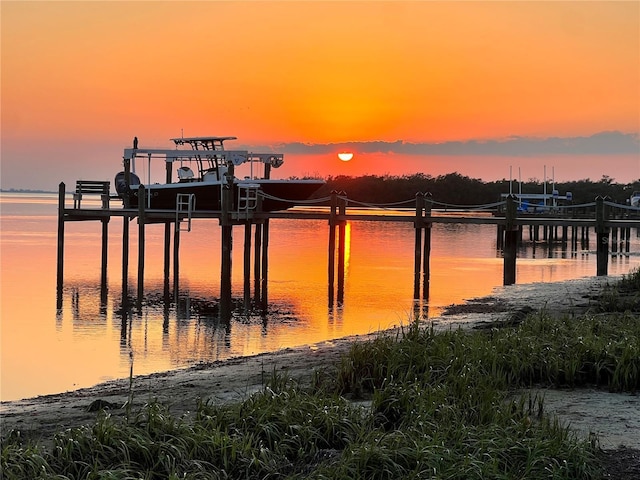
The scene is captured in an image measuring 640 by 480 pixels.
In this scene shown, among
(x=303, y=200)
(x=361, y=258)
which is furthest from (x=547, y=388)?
(x=361, y=258)

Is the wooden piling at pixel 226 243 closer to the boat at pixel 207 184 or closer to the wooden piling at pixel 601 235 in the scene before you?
the boat at pixel 207 184

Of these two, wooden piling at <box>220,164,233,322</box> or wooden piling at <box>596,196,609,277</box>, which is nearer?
wooden piling at <box>596,196,609,277</box>

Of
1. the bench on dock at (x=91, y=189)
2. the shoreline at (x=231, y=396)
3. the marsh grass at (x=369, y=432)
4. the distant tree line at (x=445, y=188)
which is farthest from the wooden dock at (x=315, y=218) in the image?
the distant tree line at (x=445, y=188)

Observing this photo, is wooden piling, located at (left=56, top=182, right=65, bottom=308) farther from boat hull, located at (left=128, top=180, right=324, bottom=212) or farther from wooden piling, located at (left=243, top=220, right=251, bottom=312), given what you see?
wooden piling, located at (left=243, top=220, right=251, bottom=312)

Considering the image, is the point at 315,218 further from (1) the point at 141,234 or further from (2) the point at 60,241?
(2) the point at 60,241

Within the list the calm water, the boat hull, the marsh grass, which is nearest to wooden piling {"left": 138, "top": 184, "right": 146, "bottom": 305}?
the calm water

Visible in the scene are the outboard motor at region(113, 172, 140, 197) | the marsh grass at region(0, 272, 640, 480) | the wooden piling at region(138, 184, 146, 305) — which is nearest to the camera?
the marsh grass at region(0, 272, 640, 480)

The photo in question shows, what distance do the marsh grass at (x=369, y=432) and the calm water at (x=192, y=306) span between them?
6.72 meters

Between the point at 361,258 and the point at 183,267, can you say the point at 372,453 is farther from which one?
the point at 361,258

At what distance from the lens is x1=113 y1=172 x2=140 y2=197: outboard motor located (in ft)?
112

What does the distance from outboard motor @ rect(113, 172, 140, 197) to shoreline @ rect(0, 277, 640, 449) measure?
1991cm

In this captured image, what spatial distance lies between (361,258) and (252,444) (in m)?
36.7

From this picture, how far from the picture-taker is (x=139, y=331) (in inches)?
774

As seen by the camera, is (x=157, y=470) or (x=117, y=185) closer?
(x=157, y=470)
